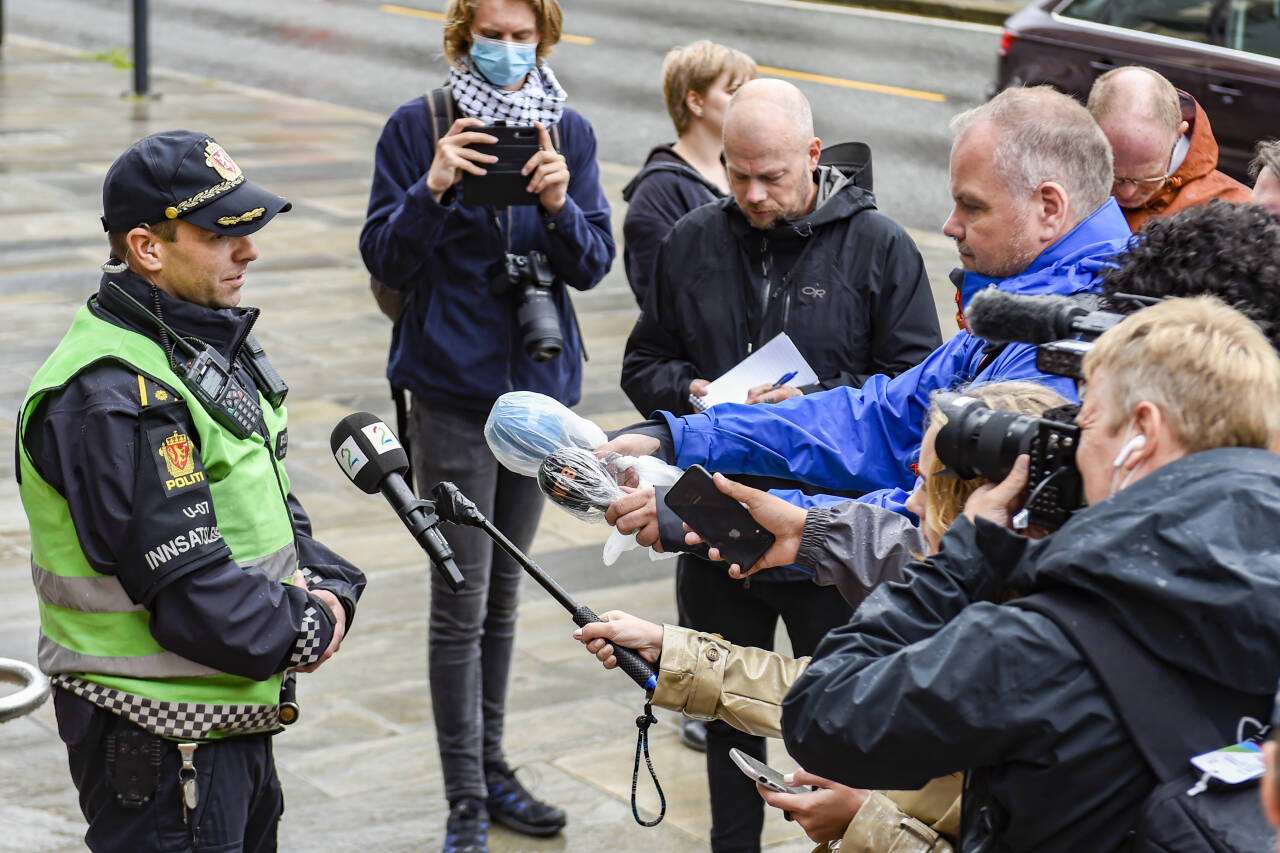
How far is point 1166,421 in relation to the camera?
2215 millimetres

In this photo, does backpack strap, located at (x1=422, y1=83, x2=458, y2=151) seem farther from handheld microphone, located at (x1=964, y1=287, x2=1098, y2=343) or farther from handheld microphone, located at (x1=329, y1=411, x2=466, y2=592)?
handheld microphone, located at (x1=964, y1=287, x2=1098, y2=343)

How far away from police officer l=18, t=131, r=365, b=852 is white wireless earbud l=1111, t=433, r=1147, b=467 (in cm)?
171

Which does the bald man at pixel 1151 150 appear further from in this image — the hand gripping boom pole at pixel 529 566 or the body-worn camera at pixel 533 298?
the hand gripping boom pole at pixel 529 566

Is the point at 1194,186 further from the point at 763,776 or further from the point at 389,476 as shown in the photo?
the point at 389,476

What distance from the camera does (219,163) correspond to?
3.27 metres

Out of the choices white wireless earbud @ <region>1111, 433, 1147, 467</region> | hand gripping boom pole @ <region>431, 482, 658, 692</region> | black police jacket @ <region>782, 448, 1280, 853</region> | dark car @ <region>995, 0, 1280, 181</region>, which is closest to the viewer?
black police jacket @ <region>782, 448, 1280, 853</region>

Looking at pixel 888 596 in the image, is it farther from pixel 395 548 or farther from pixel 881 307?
pixel 395 548

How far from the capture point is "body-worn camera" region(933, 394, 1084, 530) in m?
2.37

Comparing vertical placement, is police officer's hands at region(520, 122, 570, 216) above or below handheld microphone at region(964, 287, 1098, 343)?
below

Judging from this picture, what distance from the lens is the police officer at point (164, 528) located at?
3023 mm

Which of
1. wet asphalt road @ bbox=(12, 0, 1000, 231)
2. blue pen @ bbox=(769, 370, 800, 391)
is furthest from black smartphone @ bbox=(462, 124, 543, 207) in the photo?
wet asphalt road @ bbox=(12, 0, 1000, 231)

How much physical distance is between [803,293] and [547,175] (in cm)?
78

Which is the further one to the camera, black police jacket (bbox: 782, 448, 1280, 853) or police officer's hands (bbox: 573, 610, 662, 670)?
police officer's hands (bbox: 573, 610, 662, 670)

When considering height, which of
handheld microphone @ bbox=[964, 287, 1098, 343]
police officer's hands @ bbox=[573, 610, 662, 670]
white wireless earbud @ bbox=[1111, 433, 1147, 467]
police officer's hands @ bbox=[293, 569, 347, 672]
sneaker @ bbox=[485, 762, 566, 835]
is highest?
handheld microphone @ bbox=[964, 287, 1098, 343]
